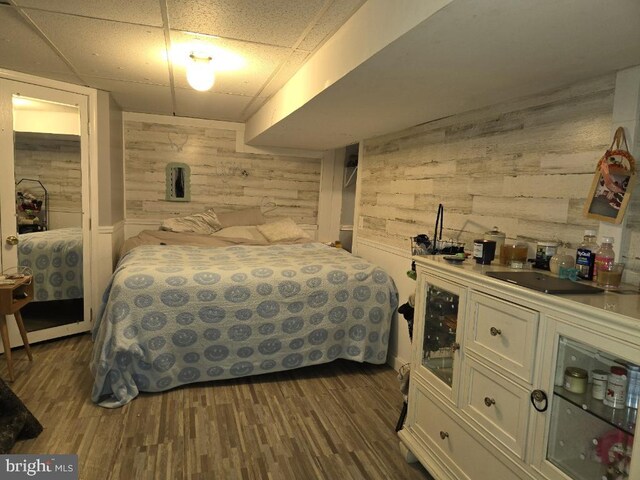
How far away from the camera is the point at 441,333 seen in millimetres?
2020

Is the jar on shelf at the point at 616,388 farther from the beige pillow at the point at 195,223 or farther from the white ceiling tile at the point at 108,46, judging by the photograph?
the beige pillow at the point at 195,223

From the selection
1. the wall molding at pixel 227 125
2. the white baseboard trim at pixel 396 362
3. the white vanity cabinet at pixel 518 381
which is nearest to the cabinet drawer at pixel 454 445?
the white vanity cabinet at pixel 518 381

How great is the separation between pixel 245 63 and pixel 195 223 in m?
2.30

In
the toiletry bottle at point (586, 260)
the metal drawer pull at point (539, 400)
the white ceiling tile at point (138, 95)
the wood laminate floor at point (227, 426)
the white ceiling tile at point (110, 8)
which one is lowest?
the wood laminate floor at point (227, 426)

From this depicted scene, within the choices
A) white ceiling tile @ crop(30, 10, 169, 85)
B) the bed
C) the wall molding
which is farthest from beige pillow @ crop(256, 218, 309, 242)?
white ceiling tile @ crop(30, 10, 169, 85)

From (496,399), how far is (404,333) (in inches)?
63.6

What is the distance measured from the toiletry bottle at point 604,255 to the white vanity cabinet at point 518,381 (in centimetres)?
17

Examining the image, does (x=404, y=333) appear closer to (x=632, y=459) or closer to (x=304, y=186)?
(x=632, y=459)

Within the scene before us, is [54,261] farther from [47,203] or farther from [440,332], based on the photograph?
[440,332]

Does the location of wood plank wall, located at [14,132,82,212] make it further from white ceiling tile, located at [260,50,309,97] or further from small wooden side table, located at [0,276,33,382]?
white ceiling tile, located at [260,50,309,97]

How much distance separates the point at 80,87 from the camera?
3.44 m

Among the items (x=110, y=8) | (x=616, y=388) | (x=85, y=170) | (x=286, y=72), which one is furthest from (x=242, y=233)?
(x=616, y=388)

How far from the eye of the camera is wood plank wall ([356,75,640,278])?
5.78ft

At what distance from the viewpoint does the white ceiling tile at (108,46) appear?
2.12 m
